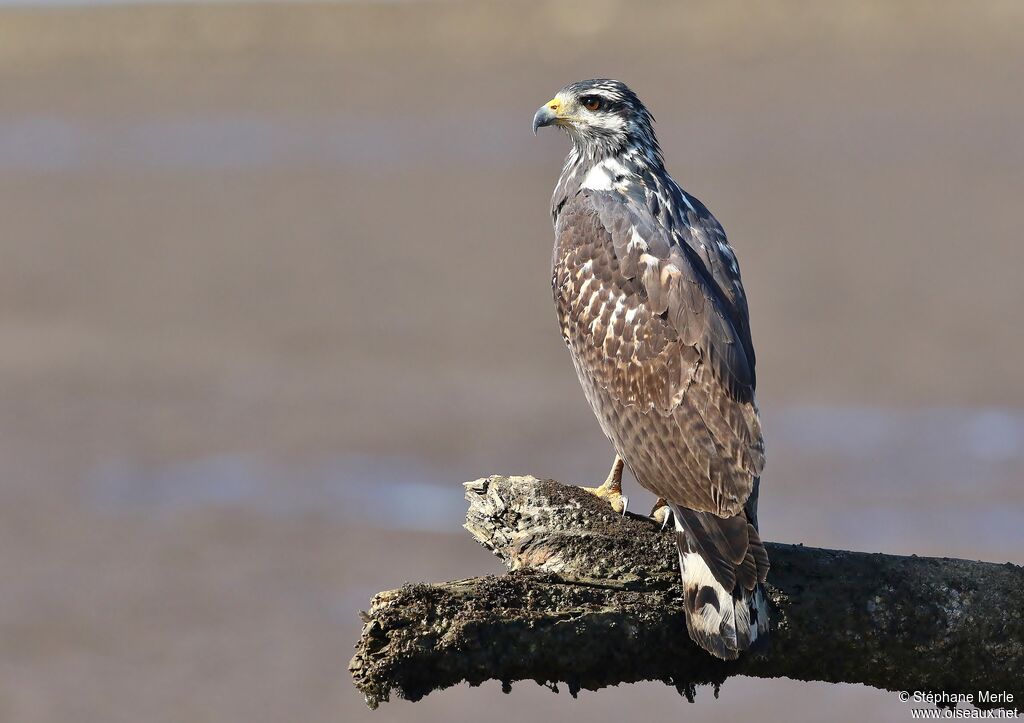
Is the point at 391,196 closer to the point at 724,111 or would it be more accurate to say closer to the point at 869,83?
the point at 724,111

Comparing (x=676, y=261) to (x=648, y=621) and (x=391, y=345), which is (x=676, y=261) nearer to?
(x=648, y=621)

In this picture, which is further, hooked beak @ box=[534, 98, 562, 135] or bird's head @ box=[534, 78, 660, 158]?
hooked beak @ box=[534, 98, 562, 135]

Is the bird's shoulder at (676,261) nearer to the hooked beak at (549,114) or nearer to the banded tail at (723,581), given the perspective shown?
the hooked beak at (549,114)

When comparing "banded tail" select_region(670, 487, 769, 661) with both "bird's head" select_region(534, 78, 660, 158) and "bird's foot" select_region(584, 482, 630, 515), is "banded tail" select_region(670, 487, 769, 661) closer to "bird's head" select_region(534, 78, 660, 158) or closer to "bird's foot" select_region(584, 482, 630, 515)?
"bird's foot" select_region(584, 482, 630, 515)

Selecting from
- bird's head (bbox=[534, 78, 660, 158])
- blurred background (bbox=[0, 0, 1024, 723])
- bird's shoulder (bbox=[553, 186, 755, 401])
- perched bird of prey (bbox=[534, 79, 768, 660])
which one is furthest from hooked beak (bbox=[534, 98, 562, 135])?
blurred background (bbox=[0, 0, 1024, 723])

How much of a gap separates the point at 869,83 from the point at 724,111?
389 cm

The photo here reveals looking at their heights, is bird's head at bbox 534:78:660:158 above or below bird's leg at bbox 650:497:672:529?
above

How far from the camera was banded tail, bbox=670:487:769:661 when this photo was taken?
4.76 m

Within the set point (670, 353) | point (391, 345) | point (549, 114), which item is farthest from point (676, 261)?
point (391, 345)

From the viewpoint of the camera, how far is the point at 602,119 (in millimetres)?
7473

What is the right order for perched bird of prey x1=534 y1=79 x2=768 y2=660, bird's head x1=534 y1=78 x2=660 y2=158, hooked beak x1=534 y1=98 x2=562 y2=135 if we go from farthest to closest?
hooked beak x1=534 y1=98 x2=562 y2=135 → bird's head x1=534 y1=78 x2=660 y2=158 → perched bird of prey x1=534 y1=79 x2=768 y2=660

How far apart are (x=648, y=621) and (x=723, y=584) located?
0.27 metres

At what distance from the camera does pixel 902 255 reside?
21.1 m

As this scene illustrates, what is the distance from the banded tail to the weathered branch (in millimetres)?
72
